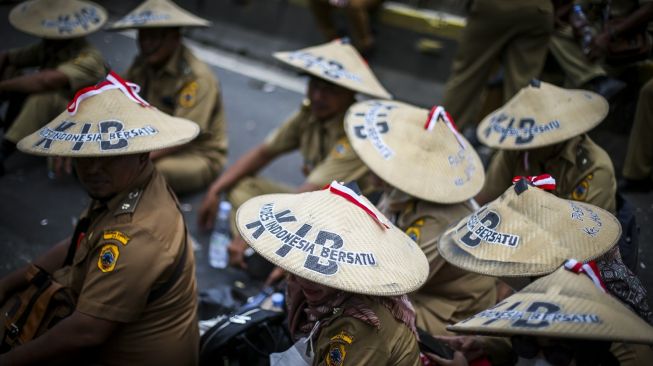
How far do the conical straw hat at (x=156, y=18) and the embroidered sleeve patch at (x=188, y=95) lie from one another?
1.54 ft

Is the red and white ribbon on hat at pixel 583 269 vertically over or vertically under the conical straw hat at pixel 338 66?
over

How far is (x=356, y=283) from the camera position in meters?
2.14

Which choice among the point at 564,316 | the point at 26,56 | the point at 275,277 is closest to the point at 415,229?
the point at 275,277

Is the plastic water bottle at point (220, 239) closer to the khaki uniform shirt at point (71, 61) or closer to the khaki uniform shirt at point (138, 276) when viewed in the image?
the khaki uniform shirt at point (71, 61)

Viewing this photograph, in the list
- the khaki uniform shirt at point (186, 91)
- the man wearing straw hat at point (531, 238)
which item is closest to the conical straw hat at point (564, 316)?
the man wearing straw hat at point (531, 238)

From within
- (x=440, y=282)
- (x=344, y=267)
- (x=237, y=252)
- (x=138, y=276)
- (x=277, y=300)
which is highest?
(x=344, y=267)

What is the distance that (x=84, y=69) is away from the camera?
4883mm

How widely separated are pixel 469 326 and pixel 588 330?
0.36 metres

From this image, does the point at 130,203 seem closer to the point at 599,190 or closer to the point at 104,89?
the point at 104,89

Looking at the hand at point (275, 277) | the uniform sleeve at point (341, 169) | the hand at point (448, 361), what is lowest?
the hand at point (275, 277)

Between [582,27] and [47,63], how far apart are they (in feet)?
14.0

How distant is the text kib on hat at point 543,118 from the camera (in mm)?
3359

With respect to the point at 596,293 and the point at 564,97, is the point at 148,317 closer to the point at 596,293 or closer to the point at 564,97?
the point at 596,293

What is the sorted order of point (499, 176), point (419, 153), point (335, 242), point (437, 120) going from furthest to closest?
point (499, 176), point (437, 120), point (419, 153), point (335, 242)
